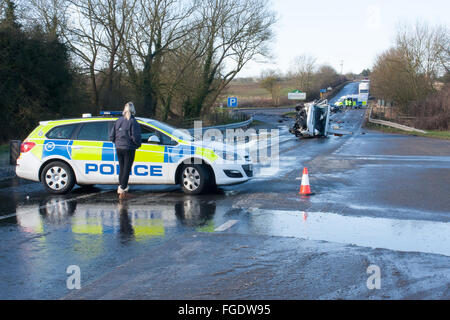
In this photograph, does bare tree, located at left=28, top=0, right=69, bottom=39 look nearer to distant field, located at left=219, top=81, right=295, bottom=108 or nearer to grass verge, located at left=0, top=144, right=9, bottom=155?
grass verge, located at left=0, top=144, right=9, bottom=155

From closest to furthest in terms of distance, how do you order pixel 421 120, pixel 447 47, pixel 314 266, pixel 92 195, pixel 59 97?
pixel 314 266 < pixel 92 195 < pixel 59 97 < pixel 421 120 < pixel 447 47

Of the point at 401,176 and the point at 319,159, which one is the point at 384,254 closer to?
the point at 401,176

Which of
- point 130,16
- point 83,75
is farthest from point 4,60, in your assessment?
point 130,16

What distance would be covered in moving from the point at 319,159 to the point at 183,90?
69.6ft

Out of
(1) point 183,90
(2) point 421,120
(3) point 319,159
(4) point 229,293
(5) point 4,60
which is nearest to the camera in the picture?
(4) point 229,293

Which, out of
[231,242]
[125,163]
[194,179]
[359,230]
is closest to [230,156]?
[194,179]

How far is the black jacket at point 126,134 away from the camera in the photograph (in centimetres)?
969

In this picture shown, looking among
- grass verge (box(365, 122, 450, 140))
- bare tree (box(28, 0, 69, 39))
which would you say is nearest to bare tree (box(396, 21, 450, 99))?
grass verge (box(365, 122, 450, 140))

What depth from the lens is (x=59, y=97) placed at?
24.8 meters

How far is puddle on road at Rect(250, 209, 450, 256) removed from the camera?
21.0ft

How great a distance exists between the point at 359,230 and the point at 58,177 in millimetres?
6371

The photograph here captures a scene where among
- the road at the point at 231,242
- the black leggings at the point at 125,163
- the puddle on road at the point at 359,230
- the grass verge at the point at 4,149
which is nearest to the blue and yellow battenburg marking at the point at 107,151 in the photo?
the black leggings at the point at 125,163

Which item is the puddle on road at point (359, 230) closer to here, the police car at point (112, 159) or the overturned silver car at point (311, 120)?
the police car at point (112, 159)

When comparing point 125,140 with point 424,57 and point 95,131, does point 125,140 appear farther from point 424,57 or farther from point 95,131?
point 424,57
